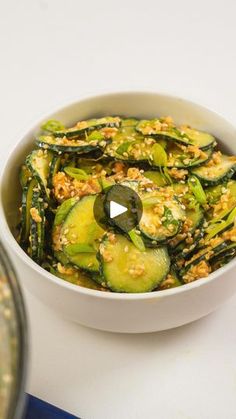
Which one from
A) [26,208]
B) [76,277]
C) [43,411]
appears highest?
[26,208]

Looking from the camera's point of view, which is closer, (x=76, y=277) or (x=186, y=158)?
(x=76, y=277)

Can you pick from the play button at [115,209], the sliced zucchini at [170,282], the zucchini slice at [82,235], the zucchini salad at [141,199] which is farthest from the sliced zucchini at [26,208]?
the sliced zucchini at [170,282]

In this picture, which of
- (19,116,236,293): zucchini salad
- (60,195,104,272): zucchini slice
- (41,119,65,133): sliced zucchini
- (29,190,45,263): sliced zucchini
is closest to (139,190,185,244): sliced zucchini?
(19,116,236,293): zucchini salad

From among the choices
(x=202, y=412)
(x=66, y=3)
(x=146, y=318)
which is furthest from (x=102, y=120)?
(x=66, y=3)

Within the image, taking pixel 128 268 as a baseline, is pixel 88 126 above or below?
above

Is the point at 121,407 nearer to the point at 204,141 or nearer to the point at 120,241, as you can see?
the point at 120,241

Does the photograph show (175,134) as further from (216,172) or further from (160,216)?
(160,216)

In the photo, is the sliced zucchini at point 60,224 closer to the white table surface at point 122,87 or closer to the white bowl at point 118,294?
the white bowl at point 118,294

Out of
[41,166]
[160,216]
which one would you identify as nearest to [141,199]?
[160,216]
